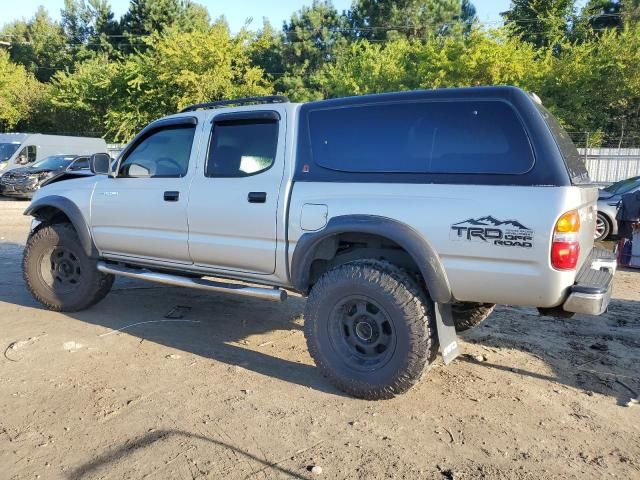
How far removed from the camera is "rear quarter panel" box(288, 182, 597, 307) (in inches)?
130

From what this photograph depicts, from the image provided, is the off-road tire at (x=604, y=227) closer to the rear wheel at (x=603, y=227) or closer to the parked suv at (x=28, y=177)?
the rear wheel at (x=603, y=227)

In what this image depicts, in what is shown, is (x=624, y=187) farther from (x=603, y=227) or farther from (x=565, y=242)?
(x=565, y=242)

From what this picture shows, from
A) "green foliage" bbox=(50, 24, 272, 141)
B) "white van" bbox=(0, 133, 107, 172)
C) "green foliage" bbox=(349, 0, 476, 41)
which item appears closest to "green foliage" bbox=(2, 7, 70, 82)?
"green foliage" bbox=(50, 24, 272, 141)

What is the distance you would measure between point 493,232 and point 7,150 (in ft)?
71.0

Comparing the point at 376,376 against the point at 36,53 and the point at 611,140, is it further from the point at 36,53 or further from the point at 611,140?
the point at 36,53

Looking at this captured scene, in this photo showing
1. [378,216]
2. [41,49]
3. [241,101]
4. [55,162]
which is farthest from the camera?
[41,49]

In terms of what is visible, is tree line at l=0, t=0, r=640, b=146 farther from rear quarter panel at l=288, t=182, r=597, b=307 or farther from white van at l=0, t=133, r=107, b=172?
rear quarter panel at l=288, t=182, r=597, b=307

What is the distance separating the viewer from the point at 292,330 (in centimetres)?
538

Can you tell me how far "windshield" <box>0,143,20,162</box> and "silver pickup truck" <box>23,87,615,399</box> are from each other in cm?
1828

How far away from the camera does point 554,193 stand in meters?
3.27

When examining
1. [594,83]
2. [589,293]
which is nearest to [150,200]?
[589,293]

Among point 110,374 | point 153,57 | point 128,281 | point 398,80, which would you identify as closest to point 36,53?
point 153,57

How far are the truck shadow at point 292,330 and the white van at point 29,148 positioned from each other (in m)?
15.9

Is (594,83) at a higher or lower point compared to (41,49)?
lower
